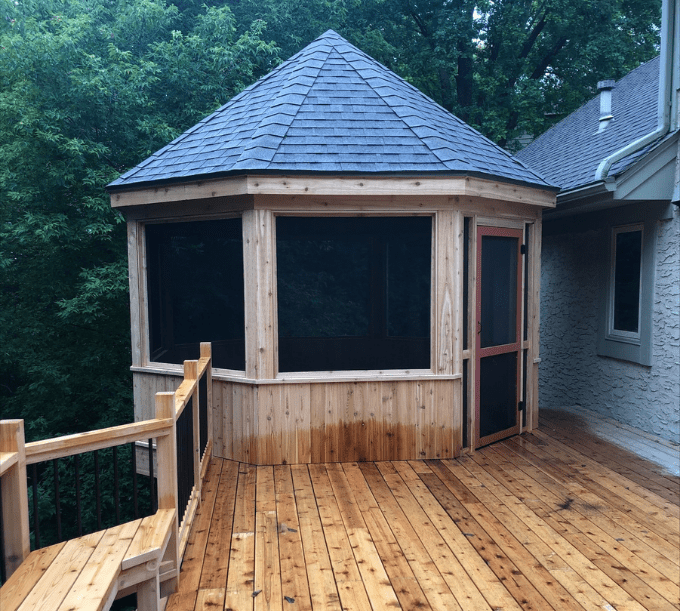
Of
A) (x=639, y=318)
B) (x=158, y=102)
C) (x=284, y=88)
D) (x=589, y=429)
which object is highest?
(x=158, y=102)

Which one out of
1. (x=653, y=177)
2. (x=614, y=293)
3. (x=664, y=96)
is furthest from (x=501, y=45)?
(x=653, y=177)

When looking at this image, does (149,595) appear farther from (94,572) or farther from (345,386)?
(345,386)

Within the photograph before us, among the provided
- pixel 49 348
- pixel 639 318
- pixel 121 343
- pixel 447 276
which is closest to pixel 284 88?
pixel 447 276

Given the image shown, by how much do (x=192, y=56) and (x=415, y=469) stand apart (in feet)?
29.7

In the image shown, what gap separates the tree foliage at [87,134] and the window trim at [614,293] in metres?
6.92

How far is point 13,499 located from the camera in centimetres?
227

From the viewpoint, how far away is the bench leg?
8.58ft

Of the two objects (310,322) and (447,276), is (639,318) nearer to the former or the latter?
(447,276)

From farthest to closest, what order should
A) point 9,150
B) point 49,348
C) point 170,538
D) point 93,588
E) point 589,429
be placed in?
point 49,348, point 9,150, point 589,429, point 170,538, point 93,588

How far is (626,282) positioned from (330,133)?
12.7 ft

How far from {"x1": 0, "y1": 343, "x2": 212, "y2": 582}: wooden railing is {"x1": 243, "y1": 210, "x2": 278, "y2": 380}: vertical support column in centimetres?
45

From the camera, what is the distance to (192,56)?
1109cm

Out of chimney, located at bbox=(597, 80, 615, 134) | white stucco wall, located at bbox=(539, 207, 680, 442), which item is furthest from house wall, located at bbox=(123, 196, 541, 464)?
chimney, located at bbox=(597, 80, 615, 134)

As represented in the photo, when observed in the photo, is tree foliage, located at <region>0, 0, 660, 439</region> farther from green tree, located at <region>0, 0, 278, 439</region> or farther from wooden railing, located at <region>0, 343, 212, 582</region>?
wooden railing, located at <region>0, 343, 212, 582</region>
